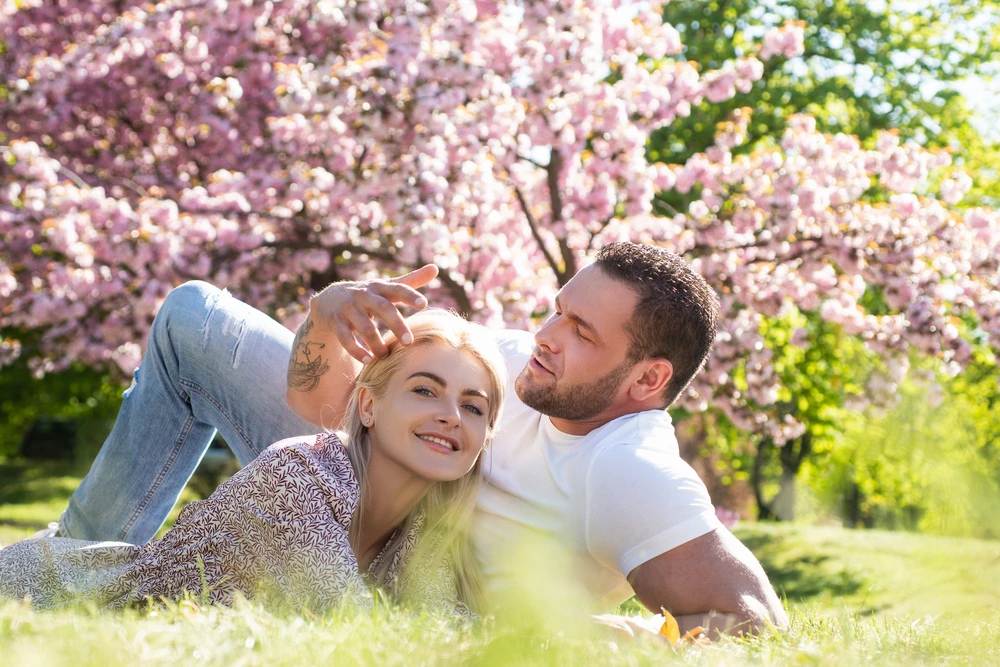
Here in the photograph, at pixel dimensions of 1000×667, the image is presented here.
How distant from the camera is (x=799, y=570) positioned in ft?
33.6

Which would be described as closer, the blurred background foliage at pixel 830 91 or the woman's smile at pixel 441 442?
the woman's smile at pixel 441 442

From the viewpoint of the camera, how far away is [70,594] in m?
2.39

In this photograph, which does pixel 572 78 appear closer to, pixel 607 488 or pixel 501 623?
pixel 607 488

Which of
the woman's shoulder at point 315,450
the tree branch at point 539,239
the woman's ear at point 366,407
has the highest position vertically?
the woman's ear at point 366,407

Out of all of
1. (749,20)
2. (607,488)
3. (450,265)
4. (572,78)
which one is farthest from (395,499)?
(749,20)

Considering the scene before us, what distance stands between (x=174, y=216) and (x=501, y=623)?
6789 mm

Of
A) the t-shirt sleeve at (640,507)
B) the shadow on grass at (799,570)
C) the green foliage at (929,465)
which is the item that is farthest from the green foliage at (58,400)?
the green foliage at (929,465)

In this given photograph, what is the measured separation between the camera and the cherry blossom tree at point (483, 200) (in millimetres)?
6988

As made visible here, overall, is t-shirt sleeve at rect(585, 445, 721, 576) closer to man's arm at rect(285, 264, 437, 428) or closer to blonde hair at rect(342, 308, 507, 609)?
blonde hair at rect(342, 308, 507, 609)

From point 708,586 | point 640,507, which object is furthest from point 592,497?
point 708,586

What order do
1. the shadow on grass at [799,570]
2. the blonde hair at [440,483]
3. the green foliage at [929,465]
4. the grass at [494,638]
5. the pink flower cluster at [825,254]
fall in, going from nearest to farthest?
the green foliage at [929,465] → the grass at [494,638] → the blonde hair at [440,483] → the pink flower cluster at [825,254] → the shadow on grass at [799,570]

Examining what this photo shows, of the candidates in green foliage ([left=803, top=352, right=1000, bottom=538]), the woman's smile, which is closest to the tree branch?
the woman's smile

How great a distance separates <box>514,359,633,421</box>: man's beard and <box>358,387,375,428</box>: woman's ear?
1.59 feet

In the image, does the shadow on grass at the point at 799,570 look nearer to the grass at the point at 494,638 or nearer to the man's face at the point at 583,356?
the man's face at the point at 583,356
